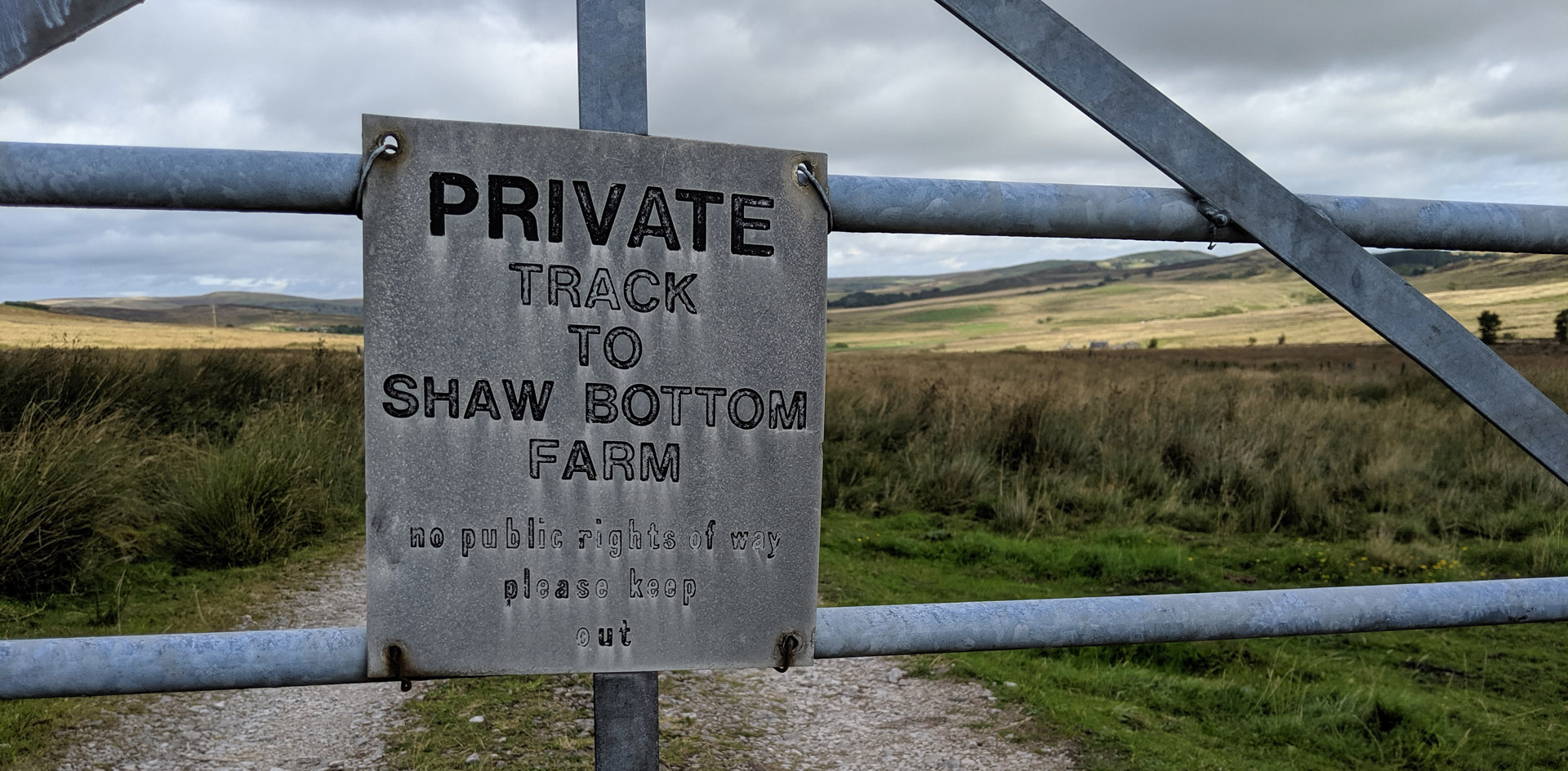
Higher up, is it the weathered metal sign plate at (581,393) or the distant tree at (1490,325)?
the distant tree at (1490,325)

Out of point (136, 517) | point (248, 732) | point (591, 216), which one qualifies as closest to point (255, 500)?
point (136, 517)

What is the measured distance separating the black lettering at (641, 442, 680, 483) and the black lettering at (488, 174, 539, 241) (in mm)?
271

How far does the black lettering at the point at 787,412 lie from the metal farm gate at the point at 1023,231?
22 centimetres

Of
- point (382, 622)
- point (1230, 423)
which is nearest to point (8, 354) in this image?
point (382, 622)

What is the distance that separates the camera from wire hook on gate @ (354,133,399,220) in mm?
1113

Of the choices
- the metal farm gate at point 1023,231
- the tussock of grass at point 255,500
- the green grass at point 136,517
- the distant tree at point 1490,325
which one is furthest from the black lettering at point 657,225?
the distant tree at point 1490,325

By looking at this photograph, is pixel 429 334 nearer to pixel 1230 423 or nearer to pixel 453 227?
pixel 453 227

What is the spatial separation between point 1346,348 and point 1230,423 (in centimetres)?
2323

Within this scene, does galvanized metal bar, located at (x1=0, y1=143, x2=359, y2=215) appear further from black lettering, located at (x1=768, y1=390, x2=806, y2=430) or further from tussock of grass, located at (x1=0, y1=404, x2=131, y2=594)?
tussock of grass, located at (x1=0, y1=404, x2=131, y2=594)

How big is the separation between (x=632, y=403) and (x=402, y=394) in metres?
0.25

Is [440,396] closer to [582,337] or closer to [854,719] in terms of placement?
[582,337]

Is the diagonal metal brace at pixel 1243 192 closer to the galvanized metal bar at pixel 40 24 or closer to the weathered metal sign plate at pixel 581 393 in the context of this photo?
the weathered metal sign plate at pixel 581 393

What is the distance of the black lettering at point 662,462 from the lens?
3.90 ft

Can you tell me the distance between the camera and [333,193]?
1.12 meters
